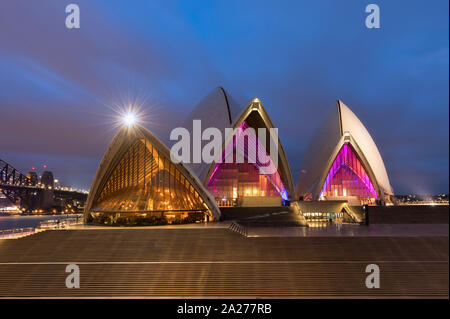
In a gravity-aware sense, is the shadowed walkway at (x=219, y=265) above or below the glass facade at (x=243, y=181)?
below

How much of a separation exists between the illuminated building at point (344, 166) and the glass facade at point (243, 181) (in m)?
3.14

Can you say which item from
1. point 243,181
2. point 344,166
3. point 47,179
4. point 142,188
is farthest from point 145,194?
point 47,179

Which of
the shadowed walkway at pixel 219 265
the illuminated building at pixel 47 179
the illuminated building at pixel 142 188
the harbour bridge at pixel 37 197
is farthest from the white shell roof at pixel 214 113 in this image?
the illuminated building at pixel 47 179

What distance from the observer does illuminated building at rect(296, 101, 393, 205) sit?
26.4 m

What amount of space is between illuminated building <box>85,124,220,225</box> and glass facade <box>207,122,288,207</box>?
8.64 meters

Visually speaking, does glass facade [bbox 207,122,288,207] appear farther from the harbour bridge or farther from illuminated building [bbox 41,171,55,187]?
illuminated building [bbox 41,171,55,187]

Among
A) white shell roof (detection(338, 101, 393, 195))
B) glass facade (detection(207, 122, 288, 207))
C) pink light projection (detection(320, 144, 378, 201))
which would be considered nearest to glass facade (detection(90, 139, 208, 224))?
glass facade (detection(207, 122, 288, 207))

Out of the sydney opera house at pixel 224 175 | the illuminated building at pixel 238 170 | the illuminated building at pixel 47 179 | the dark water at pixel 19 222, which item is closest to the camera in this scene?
the sydney opera house at pixel 224 175

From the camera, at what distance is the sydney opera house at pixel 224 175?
18125 millimetres

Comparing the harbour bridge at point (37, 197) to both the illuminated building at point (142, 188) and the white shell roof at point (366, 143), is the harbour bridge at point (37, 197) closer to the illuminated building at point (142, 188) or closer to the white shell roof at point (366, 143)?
the illuminated building at point (142, 188)

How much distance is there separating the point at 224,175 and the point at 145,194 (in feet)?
36.7
